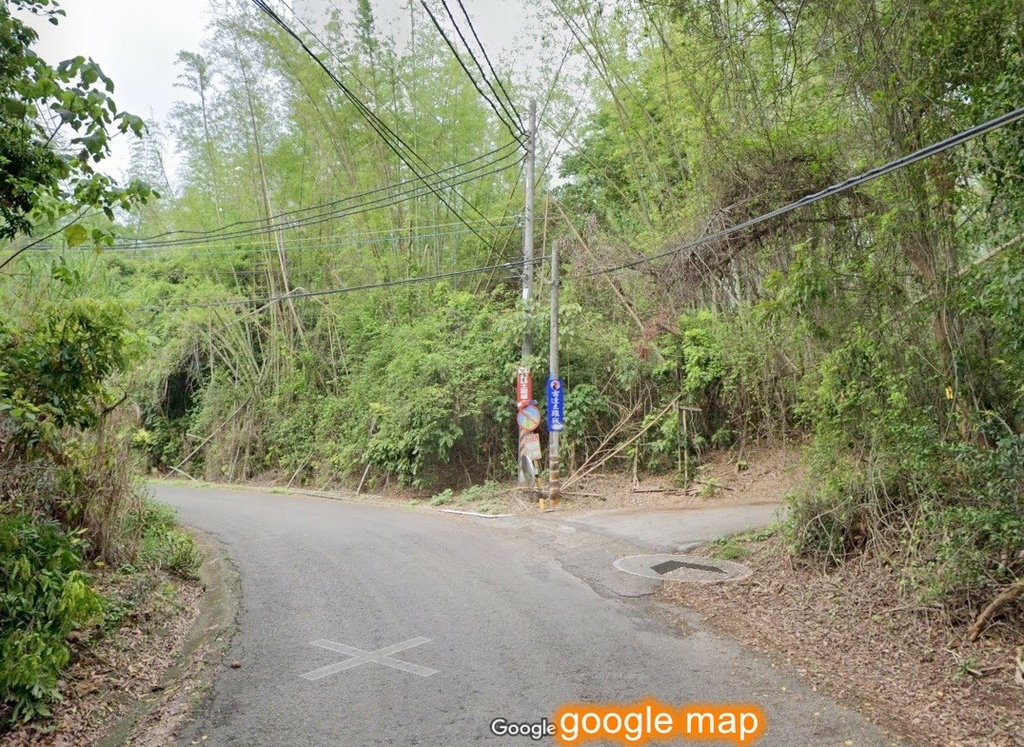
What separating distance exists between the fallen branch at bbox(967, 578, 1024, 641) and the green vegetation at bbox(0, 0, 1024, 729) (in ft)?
0.50

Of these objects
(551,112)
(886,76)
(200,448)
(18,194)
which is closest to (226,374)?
(200,448)

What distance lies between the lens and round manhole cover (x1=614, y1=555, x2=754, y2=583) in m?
7.03

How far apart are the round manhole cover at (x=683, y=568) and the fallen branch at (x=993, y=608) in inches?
95.4

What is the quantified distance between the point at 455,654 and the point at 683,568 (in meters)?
3.49

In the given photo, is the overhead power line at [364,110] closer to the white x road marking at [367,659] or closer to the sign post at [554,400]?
the sign post at [554,400]

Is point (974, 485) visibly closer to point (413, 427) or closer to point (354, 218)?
point (413, 427)

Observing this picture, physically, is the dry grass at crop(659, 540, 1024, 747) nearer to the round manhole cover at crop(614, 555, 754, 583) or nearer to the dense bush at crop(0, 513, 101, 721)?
the round manhole cover at crop(614, 555, 754, 583)

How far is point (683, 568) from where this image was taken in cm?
746

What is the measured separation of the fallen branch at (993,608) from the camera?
4.53m

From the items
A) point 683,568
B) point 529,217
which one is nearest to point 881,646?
point 683,568

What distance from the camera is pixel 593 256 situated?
13664 millimetres

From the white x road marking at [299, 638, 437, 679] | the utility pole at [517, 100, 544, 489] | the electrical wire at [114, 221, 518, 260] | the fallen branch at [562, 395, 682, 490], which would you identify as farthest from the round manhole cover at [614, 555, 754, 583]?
the electrical wire at [114, 221, 518, 260]

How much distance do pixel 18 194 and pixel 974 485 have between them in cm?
671

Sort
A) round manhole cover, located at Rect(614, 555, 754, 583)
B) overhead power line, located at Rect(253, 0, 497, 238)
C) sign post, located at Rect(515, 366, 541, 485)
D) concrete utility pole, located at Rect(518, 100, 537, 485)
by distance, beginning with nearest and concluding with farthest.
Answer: overhead power line, located at Rect(253, 0, 497, 238), round manhole cover, located at Rect(614, 555, 754, 583), sign post, located at Rect(515, 366, 541, 485), concrete utility pole, located at Rect(518, 100, 537, 485)
